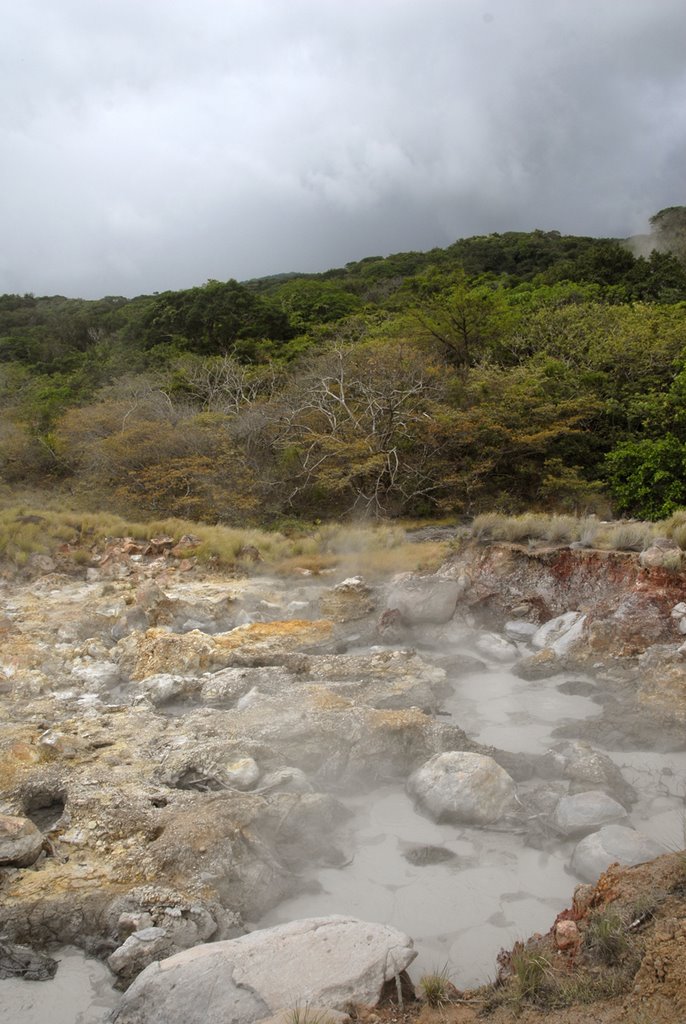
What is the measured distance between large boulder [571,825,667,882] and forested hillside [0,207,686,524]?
34.7 ft

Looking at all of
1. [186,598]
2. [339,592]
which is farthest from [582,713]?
[186,598]

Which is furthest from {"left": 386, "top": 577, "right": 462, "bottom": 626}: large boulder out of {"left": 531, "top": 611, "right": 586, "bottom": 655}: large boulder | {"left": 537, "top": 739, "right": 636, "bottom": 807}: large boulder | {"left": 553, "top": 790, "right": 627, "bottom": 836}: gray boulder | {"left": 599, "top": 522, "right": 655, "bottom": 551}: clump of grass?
{"left": 553, "top": 790, "right": 627, "bottom": 836}: gray boulder

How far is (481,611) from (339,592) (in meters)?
2.00

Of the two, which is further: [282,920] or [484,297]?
[484,297]

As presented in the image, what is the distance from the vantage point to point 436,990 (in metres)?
2.80

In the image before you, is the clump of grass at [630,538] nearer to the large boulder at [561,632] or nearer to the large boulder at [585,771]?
the large boulder at [561,632]

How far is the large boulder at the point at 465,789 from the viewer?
4316 mm

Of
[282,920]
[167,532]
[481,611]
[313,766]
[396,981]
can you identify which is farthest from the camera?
[167,532]

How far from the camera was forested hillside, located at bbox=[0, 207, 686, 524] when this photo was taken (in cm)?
1595

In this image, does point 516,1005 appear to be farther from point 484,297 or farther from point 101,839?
point 484,297

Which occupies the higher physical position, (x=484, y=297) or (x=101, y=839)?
(x=484, y=297)

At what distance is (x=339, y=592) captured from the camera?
9.31 meters

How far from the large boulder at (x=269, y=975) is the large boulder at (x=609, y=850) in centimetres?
126

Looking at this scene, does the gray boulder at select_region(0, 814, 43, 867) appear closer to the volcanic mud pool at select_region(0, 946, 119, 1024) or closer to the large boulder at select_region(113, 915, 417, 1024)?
the volcanic mud pool at select_region(0, 946, 119, 1024)
